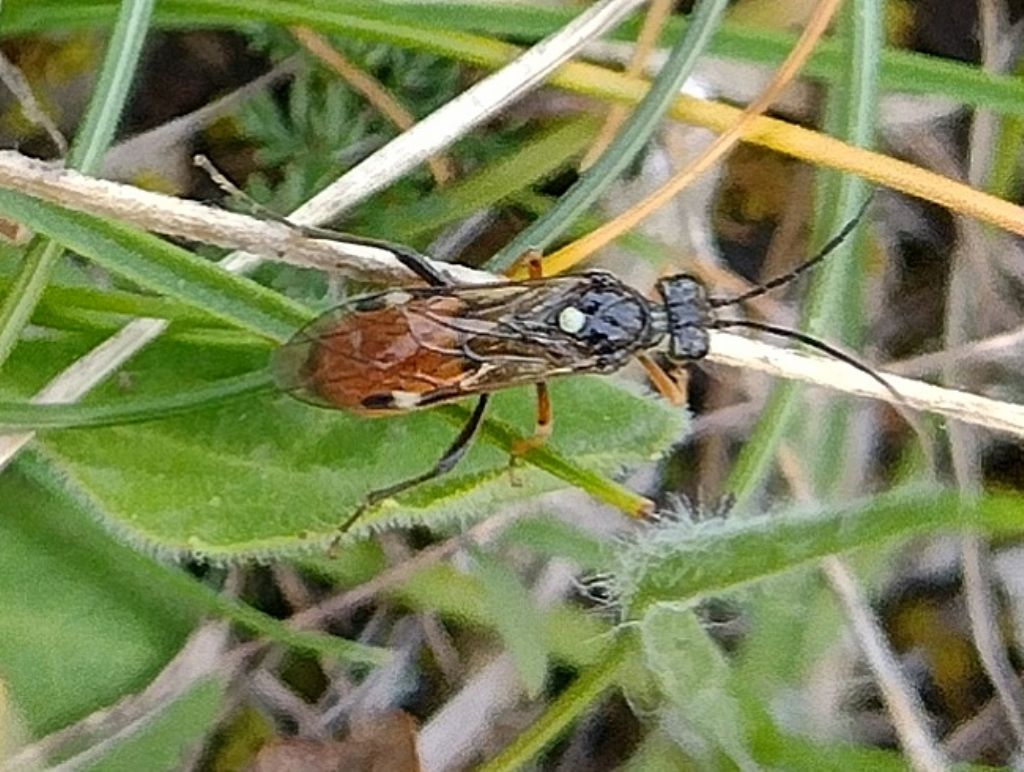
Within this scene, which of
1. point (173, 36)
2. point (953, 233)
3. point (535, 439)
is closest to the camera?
point (535, 439)

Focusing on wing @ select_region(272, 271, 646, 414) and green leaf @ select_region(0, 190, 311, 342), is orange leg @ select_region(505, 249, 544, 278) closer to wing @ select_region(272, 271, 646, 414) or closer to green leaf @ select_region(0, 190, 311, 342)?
wing @ select_region(272, 271, 646, 414)

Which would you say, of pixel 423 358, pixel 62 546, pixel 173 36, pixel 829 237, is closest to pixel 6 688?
pixel 62 546

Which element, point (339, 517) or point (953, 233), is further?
point (953, 233)

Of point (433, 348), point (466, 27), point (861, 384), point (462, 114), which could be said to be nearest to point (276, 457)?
point (433, 348)

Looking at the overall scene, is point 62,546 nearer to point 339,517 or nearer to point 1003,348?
point 339,517

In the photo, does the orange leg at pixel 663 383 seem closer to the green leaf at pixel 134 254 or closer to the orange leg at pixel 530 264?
the orange leg at pixel 530 264
